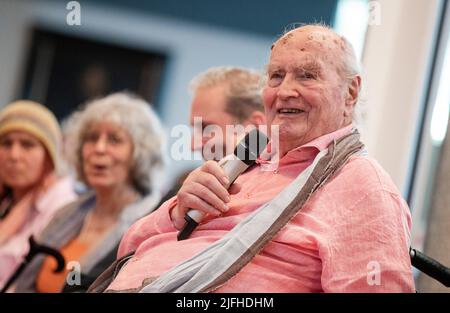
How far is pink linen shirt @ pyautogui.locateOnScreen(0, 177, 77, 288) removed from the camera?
99.9 inches

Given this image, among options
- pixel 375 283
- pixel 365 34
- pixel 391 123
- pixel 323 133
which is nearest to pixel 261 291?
pixel 375 283

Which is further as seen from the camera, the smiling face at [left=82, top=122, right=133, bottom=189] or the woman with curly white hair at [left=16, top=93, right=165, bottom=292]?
the smiling face at [left=82, top=122, right=133, bottom=189]

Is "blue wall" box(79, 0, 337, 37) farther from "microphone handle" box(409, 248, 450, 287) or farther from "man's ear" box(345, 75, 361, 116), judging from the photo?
"microphone handle" box(409, 248, 450, 287)

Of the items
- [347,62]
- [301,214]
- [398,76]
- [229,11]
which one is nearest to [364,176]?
[301,214]

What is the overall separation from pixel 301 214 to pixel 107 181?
1.10 m

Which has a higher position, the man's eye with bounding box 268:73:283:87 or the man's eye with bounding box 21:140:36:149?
the man's eye with bounding box 268:73:283:87

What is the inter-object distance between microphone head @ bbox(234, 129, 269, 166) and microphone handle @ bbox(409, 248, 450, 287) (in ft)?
1.17

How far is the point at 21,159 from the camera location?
269 cm

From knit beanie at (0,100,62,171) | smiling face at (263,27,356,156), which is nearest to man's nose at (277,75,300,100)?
smiling face at (263,27,356,156)

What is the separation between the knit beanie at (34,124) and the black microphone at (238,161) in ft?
4.31

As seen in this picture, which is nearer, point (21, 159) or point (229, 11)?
point (21, 159)

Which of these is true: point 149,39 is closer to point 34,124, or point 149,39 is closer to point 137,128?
point 34,124

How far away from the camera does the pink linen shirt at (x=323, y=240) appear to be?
1.32 metres

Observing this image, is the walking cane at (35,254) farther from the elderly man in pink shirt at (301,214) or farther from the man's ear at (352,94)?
the man's ear at (352,94)
